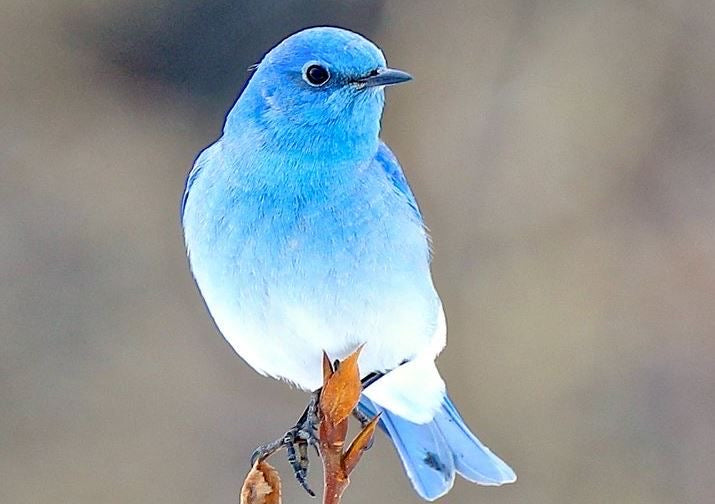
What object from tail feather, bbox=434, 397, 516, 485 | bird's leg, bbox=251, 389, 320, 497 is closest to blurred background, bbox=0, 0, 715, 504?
tail feather, bbox=434, 397, 516, 485

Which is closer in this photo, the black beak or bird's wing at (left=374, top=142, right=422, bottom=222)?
the black beak

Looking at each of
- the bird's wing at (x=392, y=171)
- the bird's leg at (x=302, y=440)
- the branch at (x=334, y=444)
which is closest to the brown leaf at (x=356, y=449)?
the branch at (x=334, y=444)

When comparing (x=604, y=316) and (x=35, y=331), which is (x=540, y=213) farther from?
(x=35, y=331)

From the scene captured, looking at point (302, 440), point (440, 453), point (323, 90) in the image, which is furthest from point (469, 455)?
point (323, 90)

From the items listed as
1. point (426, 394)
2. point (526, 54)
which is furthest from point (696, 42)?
point (426, 394)

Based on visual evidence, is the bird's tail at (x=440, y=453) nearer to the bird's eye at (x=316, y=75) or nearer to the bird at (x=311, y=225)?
the bird at (x=311, y=225)

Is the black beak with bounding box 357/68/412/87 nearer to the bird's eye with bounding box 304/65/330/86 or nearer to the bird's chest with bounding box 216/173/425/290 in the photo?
the bird's eye with bounding box 304/65/330/86

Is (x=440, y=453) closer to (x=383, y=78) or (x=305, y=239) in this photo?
(x=305, y=239)
